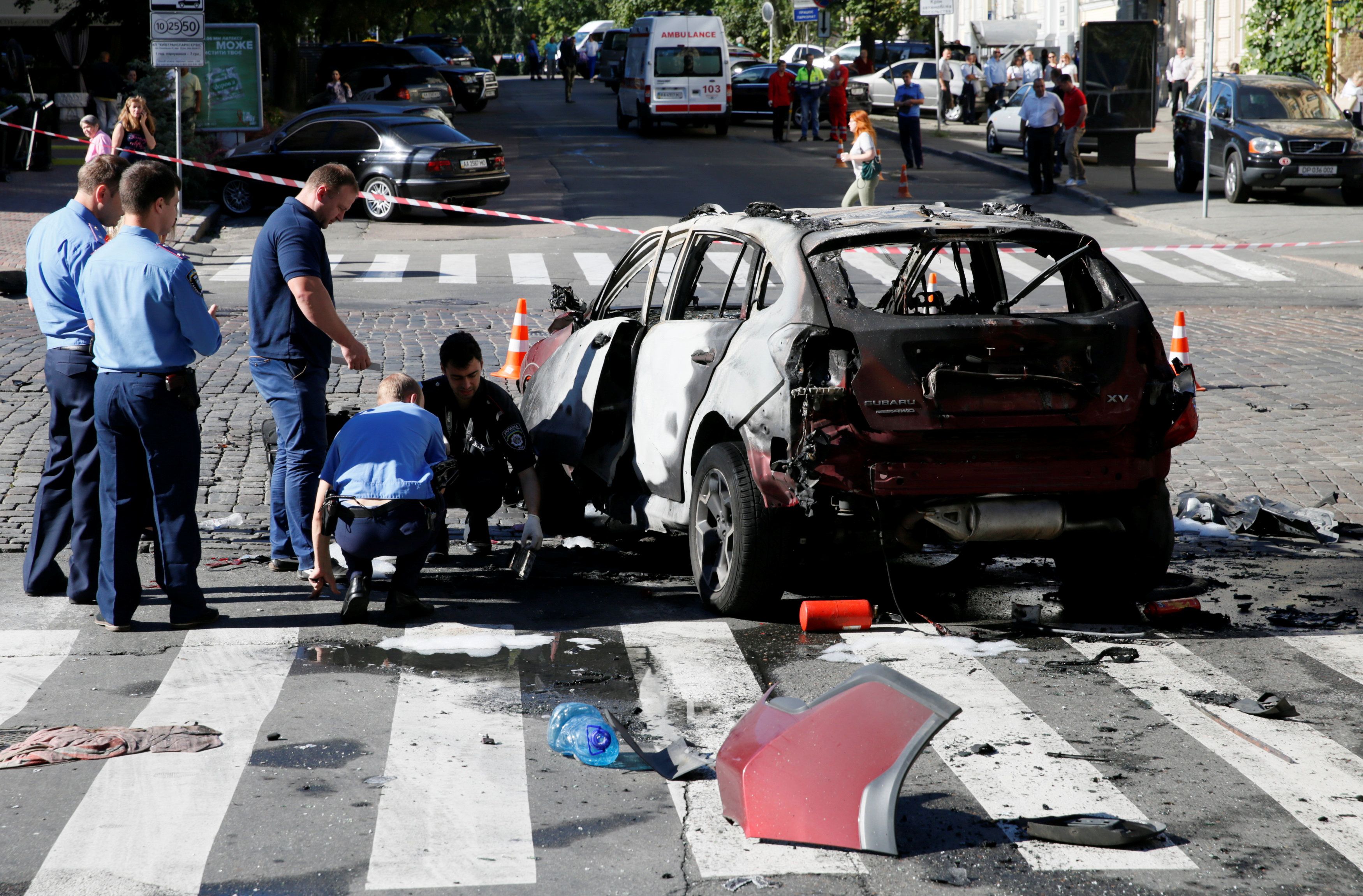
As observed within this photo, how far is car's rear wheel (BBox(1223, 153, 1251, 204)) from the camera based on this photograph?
2430 cm

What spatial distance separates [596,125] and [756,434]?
38.7 metres

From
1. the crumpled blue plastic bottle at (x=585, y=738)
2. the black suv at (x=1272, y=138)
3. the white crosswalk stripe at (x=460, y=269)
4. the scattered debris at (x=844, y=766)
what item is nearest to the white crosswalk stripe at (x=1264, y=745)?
the scattered debris at (x=844, y=766)

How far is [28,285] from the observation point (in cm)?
688

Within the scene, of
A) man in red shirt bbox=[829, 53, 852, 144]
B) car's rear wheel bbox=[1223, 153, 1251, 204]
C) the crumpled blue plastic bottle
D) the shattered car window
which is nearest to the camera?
the crumpled blue plastic bottle

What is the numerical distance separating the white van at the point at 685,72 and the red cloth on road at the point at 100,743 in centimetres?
3375

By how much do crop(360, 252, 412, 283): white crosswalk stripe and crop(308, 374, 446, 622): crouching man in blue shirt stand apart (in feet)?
38.0

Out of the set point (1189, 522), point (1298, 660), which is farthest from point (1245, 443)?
point (1298, 660)

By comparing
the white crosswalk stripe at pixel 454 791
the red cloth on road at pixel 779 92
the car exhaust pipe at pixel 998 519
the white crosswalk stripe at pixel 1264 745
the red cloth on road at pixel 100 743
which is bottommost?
the white crosswalk stripe at pixel 1264 745

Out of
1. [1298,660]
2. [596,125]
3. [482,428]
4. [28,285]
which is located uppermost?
[596,125]

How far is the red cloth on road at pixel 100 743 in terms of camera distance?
4.83m

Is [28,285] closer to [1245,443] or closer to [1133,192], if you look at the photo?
[1245,443]

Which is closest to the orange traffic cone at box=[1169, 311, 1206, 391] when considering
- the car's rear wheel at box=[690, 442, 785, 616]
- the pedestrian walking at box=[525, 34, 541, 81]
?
the car's rear wheel at box=[690, 442, 785, 616]

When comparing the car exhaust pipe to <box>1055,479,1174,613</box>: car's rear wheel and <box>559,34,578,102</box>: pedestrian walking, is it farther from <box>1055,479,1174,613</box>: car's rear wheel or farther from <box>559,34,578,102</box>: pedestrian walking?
<box>559,34,578,102</box>: pedestrian walking

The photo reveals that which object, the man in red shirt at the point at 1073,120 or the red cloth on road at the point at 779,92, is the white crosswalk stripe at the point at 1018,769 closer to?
the man in red shirt at the point at 1073,120
